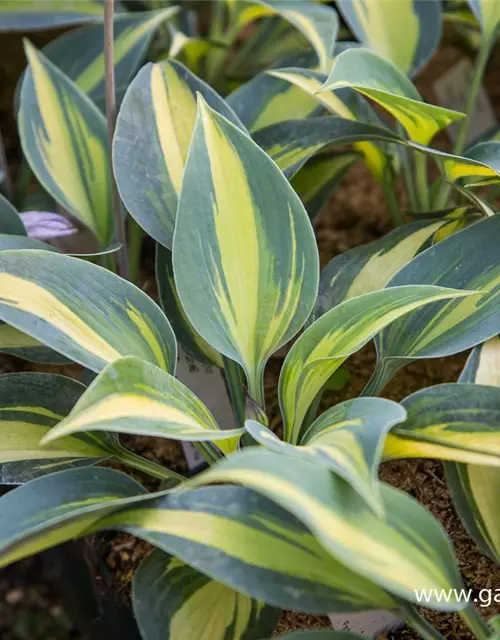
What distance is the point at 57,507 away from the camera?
0.48 meters

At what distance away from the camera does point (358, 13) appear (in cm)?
80

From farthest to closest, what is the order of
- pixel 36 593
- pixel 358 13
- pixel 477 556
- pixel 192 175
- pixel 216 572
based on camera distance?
pixel 36 593, pixel 358 13, pixel 477 556, pixel 192 175, pixel 216 572

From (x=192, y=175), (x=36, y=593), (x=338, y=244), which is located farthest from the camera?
(x=36, y=593)

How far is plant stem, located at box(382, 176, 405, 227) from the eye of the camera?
0.85 meters

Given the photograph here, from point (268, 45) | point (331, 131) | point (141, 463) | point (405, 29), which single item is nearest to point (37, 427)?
point (141, 463)

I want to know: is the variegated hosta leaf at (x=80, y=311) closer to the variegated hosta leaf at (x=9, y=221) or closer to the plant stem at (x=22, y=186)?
the variegated hosta leaf at (x=9, y=221)

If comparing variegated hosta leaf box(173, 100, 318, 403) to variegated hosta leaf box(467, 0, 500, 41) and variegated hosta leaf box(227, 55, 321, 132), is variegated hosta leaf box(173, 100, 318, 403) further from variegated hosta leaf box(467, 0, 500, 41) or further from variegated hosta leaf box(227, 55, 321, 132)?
variegated hosta leaf box(467, 0, 500, 41)

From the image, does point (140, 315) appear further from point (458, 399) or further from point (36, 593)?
point (36, 593)

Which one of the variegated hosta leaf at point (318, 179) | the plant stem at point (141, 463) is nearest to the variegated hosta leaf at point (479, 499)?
the plant stem at point (141, 463)

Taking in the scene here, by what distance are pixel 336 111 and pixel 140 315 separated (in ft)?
1.08

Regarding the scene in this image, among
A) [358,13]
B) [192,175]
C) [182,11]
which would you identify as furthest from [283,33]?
[192,175]

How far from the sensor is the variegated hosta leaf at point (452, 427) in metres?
0.45

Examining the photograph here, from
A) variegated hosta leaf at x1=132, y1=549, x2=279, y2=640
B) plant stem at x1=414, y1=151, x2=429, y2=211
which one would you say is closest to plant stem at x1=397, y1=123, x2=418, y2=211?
plant stem at x1=414, y1=151, x2=429, y2=211

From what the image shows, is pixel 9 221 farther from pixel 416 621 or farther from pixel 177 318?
pixel 416 621
